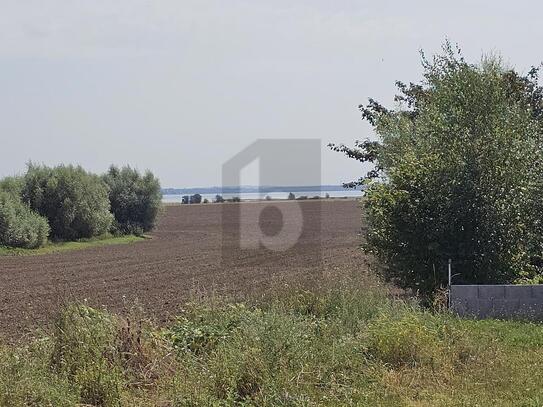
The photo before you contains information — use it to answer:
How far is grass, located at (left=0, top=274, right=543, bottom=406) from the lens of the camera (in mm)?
7121

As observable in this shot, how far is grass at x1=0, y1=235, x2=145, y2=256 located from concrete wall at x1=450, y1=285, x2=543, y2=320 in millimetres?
36149

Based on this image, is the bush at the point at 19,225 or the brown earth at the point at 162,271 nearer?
the brown earth at the point at 162,271

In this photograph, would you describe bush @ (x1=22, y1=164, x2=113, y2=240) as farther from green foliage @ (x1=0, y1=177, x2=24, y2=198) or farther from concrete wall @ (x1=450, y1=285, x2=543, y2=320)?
concrete wall @ (x1=450, y1=285, x2=543, y2=320)

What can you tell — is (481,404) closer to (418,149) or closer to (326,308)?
(326,308)

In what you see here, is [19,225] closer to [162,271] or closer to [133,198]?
[133,198]

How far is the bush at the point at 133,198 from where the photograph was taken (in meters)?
59.9

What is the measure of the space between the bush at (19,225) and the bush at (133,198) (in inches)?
471

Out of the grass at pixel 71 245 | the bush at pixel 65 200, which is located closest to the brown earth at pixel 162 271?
the grass at pixel 71 245

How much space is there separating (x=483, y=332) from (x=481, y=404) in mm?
3263

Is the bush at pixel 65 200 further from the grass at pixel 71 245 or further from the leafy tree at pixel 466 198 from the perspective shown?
the leafy tree at pixel 466 198

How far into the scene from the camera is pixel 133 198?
60.1m

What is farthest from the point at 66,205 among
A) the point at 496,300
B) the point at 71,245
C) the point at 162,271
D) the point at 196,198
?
the point at 196,198

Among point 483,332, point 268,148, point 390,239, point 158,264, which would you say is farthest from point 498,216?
point 158,264

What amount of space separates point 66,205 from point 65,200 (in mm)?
406
